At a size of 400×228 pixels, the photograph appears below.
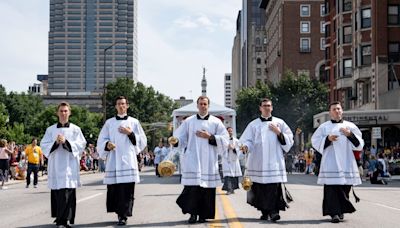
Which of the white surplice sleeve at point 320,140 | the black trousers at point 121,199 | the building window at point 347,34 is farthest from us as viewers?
the building window at point 347,34

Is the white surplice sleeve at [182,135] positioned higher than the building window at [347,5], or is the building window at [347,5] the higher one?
the building window at [347,5]

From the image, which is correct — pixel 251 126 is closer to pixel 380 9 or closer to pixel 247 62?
pixel 380 9

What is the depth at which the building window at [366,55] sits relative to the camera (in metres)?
53.8

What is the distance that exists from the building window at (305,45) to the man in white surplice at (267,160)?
85.2 meters

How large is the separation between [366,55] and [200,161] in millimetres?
44244

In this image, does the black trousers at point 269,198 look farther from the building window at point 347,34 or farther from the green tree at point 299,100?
the green tree at point 299,100

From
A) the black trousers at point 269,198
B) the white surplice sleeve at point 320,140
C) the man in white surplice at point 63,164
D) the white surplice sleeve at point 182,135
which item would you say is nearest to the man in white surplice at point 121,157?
the man in white surplice at point 63,164

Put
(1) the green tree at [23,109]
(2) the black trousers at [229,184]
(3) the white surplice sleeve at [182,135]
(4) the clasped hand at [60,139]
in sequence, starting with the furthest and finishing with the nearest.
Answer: (1) the green tree at [23,109] < (2) the black trousers at [229,184] < (3) the white surplice sleeve at [182,135] < (4) the clasped hand at [60,139]

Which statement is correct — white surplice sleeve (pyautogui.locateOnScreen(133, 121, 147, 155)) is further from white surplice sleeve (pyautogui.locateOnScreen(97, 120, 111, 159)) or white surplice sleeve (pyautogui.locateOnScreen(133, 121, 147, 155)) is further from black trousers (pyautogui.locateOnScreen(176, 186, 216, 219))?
black trousers (pyautogui.locateOnScreen(176, 186, 216, 219))

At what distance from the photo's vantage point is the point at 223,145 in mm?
11953

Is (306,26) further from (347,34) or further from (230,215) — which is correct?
(230,215)

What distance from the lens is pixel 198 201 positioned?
11.8m

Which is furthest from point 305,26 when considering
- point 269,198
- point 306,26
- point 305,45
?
point 269,198

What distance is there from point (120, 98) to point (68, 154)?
125 centimetres
